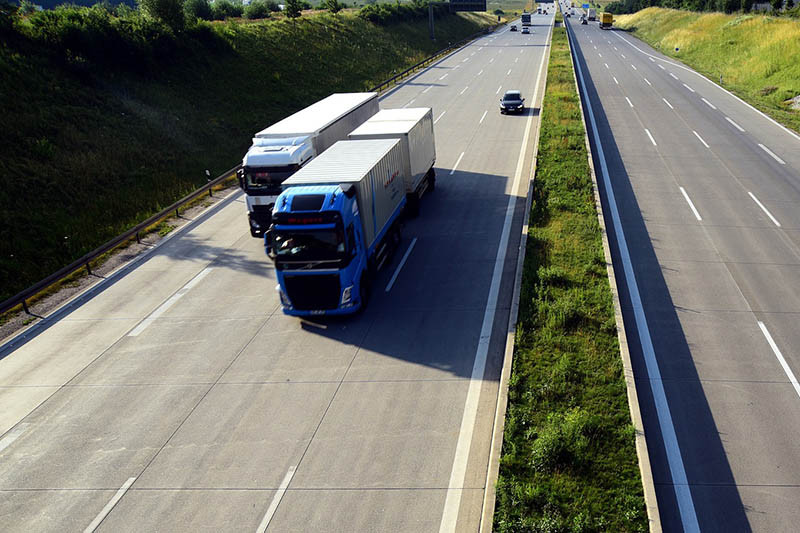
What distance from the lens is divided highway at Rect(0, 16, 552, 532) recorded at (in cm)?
955

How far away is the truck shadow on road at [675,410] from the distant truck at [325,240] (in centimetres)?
744

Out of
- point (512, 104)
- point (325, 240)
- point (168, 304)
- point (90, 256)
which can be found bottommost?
point (168, 304)

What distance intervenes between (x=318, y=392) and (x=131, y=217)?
17.1m

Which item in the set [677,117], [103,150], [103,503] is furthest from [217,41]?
[103,503]

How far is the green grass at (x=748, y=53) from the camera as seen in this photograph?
41347mm

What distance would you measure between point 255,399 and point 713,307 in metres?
12.4

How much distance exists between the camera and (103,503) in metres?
9.77

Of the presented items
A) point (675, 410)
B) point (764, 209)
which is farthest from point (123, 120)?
point (764, 209)

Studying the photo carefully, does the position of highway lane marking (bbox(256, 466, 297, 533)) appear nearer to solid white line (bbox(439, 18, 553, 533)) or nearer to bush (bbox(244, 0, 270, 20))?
solid white line (bbox(439, 18, 553, 533))

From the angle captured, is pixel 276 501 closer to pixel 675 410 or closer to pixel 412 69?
pixel 675 410

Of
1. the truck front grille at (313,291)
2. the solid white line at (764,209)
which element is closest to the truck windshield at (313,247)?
the truck front grille at (313,291)

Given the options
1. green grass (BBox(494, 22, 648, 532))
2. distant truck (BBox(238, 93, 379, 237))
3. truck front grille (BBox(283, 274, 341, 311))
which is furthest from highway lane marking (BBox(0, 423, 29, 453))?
green grass (BBox(494, 22, 648, 532))

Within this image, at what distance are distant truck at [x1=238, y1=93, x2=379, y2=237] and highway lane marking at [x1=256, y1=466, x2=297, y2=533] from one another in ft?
38.6

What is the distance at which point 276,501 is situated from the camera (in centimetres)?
952
